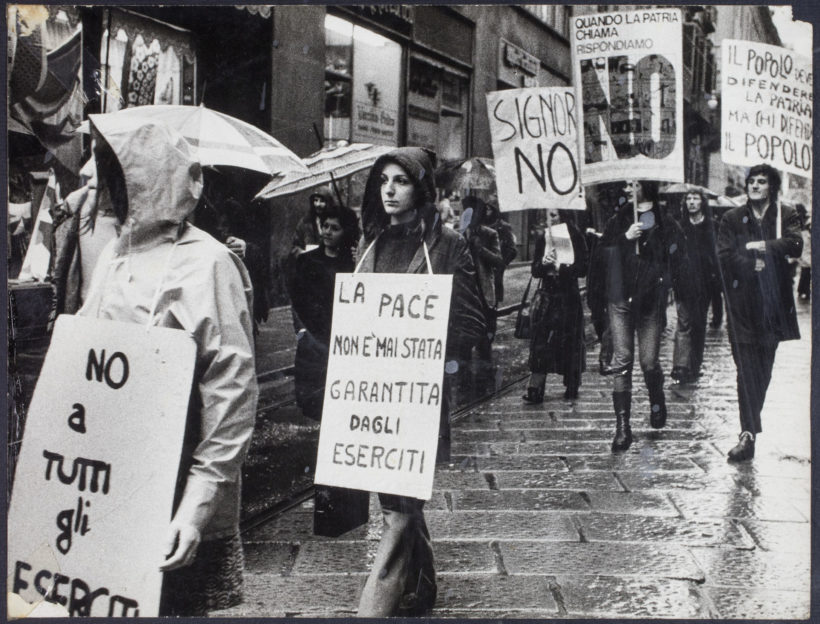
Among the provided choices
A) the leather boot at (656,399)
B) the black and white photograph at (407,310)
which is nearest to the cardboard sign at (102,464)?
the black and white photograph at (407,310)

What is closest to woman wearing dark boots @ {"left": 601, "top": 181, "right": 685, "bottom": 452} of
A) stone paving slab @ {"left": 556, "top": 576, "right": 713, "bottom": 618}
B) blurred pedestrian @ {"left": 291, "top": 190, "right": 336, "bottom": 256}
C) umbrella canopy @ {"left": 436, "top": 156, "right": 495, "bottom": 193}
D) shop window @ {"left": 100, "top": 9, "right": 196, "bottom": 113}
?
umbrella canopy @ {"left": 436, "top": 156, "right": 495, "bottom": 193}

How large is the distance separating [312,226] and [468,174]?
42.2 inches

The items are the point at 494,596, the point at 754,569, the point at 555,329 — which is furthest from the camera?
the point at 555,329

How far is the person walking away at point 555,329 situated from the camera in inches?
250

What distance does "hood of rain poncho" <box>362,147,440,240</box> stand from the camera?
363 centimetres

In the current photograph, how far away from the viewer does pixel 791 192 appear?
4.52 meters

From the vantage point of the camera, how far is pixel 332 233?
4.36 m

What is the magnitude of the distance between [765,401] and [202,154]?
10.0ft

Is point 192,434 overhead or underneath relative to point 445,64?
underneath

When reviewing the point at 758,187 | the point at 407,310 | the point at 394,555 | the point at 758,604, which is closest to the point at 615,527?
the point at 758,604

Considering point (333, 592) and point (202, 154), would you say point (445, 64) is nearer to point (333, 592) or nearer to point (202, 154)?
point (202, 154)

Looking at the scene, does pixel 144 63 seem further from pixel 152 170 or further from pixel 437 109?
pixel 152 170

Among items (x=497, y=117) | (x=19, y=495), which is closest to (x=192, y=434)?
(x=19, y=495)

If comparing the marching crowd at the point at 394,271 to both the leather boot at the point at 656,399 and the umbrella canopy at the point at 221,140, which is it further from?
the umbrella canopy at the point at 221,140
